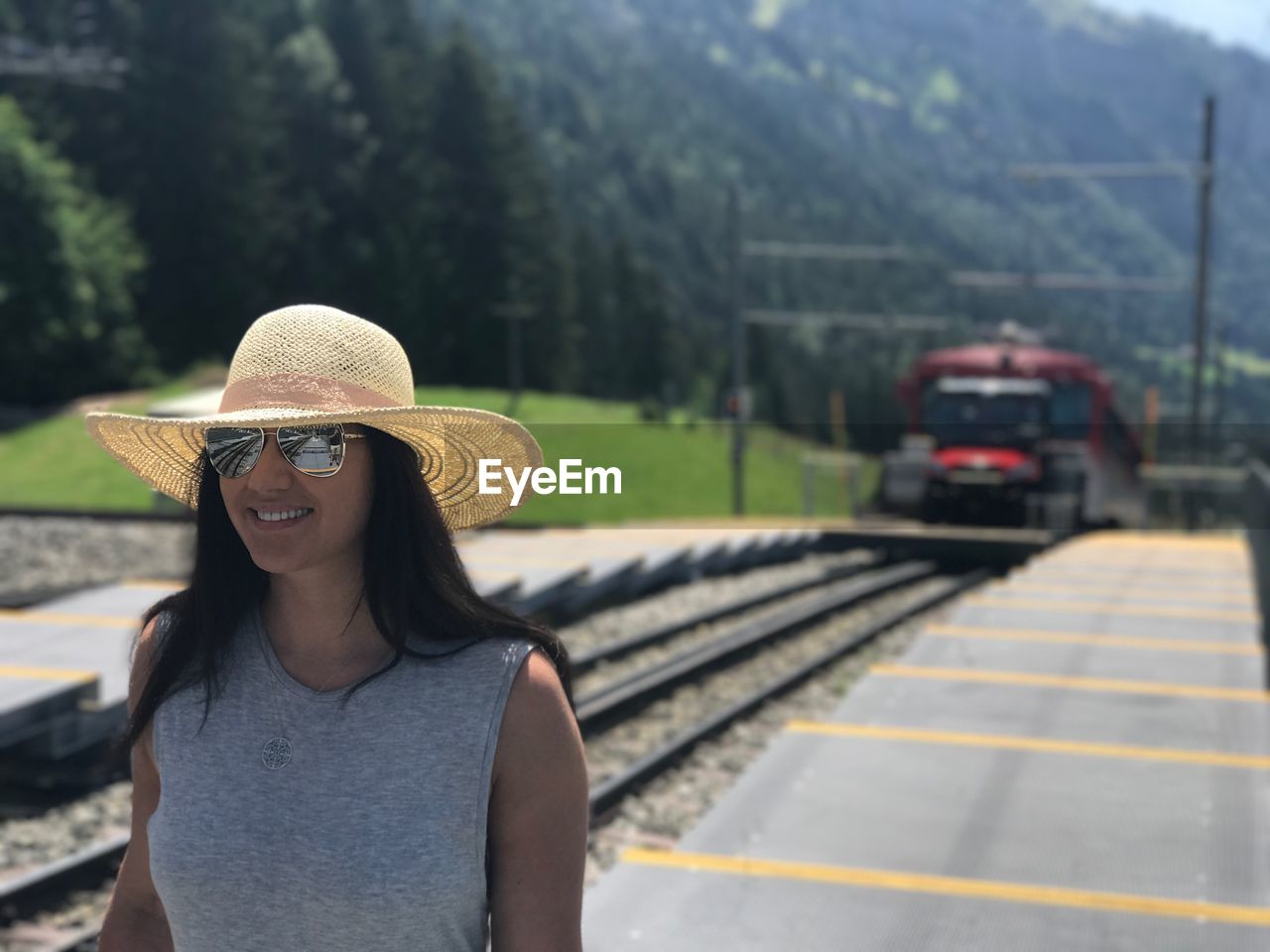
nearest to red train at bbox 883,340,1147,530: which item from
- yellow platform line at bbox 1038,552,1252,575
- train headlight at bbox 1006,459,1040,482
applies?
train headlight at bbox 1006,459,1040,482

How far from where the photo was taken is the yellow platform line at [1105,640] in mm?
9469

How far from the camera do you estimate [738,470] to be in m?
27.2

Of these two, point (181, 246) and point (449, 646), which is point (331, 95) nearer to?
point (181, 246)

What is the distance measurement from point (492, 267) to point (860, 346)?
8106cm

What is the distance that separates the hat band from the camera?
197cm

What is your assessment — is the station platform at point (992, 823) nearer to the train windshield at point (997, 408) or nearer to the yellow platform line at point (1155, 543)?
the yellow platform line at point (1155, 543)

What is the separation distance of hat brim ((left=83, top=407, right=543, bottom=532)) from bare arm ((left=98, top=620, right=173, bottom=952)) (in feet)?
1.05

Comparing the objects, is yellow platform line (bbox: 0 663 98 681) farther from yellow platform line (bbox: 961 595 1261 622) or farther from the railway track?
yellow platform line (bbox: 961 595 1261 622)

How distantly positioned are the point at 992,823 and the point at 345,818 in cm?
400

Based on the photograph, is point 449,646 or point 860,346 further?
point 860,346

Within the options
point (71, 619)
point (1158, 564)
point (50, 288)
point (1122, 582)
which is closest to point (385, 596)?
point (71, 619)

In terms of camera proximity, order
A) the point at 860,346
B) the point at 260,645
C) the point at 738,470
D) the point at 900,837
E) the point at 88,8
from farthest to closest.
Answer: the point at 860,346
the point at 88,8
the point at 738,470
the point at 900,837
the point at 260,645

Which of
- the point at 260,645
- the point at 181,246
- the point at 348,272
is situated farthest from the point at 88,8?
the point at 260,645

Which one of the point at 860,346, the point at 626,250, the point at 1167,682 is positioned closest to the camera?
the point at 1167,682
